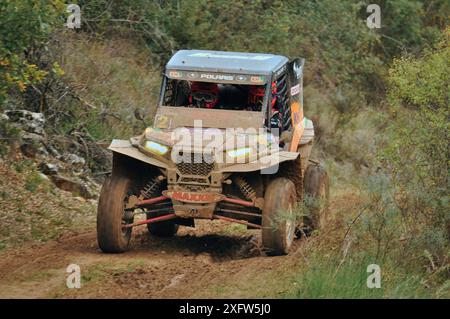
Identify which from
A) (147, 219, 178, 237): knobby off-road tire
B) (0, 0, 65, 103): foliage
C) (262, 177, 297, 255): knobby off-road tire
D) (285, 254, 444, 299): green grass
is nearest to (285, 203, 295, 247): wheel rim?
(262, 177, 297, 255): knobby off-road tire

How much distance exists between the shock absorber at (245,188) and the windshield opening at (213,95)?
3.82ft

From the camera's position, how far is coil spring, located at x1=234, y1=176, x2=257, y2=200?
11016 millimetres

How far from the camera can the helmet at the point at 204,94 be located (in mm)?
11922

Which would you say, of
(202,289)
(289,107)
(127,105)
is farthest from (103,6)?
(202,289)

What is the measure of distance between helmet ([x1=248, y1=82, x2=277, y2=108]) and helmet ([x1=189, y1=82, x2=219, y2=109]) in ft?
1.34

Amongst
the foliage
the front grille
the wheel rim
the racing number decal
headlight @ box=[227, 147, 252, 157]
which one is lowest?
the wheel rim

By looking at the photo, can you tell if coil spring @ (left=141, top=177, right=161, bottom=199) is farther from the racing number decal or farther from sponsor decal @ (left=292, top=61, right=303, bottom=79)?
sponsor decal @ (left=292, top=61, right=303, bottom=79)

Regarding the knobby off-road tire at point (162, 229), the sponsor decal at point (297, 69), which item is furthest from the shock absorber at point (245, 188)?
the sponsor decal at point (297, 69)

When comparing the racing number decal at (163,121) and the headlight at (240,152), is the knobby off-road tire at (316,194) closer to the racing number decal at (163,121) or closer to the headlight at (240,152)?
the headlight at (240,152)

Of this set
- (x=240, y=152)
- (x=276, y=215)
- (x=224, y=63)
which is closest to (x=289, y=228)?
(x=276, y=215)

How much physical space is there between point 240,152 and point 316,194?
6.46ft

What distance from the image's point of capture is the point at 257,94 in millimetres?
11836

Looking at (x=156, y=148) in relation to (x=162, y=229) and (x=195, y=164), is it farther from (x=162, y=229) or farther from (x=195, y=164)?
(x=162, y=229)

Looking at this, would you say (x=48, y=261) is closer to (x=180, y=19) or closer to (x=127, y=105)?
(x=127, y=105)
